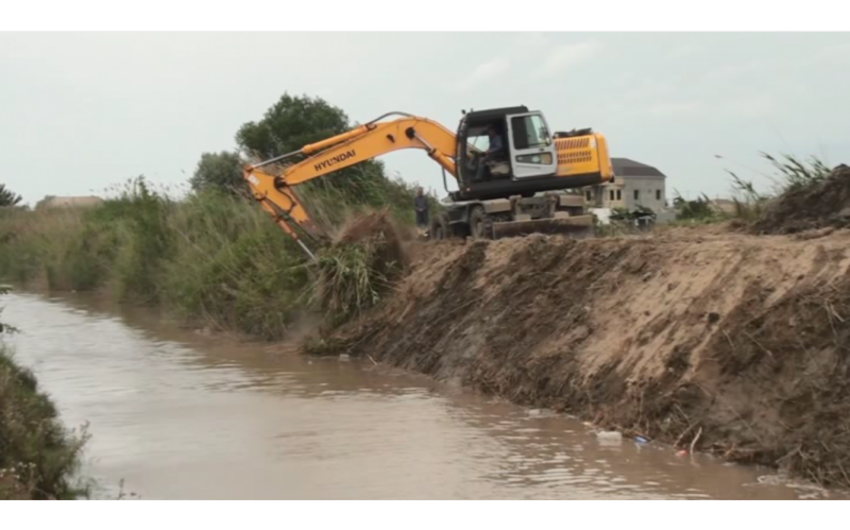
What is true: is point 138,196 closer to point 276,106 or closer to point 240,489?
point 276,106

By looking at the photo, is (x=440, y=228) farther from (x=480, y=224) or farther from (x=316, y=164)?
(x=316, y=164)

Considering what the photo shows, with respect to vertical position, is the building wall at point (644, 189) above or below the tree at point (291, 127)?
below

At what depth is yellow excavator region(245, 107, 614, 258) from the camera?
1912 cm

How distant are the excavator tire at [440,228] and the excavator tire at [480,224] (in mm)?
737

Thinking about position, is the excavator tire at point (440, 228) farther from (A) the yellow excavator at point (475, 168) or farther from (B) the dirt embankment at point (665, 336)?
(B) the dirt embankment at point (665, 336)

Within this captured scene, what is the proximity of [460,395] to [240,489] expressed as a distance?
17.0 feet

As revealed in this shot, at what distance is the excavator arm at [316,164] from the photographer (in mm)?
19188

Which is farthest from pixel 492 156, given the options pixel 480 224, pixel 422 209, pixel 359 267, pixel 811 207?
pixel 811 207

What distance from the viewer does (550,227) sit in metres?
18.9

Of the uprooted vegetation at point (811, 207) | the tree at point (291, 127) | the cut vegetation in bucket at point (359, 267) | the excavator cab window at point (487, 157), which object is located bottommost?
the cut vegetation in bucket at point (359, 267)

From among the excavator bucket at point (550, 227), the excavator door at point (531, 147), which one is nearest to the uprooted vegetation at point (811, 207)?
the excavator bucket at point (550, 227)

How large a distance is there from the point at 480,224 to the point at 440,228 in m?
1.40

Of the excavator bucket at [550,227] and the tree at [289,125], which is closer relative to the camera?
the excavator bucket at [550,227]
